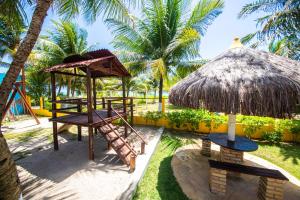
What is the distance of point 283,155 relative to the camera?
17.3 ft

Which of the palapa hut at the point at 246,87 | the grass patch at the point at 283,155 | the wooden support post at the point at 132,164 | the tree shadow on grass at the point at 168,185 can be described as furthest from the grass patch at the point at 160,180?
the grass patch at the point at 283,155

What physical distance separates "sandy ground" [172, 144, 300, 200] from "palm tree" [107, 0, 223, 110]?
13.8ft

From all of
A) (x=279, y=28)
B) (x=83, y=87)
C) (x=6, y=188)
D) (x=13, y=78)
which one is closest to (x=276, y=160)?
(x=279, y=28)

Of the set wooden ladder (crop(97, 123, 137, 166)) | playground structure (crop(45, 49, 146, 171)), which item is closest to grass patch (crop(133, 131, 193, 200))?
playground structure (crop(45, 49, 146, 171))

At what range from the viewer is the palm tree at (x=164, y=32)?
7.54 metres

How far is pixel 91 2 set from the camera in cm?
442

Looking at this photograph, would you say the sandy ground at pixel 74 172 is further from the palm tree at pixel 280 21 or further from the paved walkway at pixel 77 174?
the palm tree at pixel 280 21

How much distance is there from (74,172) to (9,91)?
8.86ft

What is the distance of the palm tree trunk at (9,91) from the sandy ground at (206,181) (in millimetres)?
3119

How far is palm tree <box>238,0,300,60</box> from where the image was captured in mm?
6672

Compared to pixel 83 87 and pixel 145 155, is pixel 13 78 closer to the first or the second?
pixel 145 155

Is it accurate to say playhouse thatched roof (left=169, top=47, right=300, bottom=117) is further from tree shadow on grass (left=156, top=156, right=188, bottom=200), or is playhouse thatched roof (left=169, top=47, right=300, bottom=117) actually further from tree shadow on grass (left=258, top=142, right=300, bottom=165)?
tree shadow on grass (left=258, top=142, right=300, bottom=165)

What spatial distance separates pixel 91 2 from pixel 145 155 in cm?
500

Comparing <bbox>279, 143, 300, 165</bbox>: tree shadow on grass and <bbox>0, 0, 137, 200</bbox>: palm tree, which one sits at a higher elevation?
<bbox>0, 0, 137, 200</bbox>: palm tree
